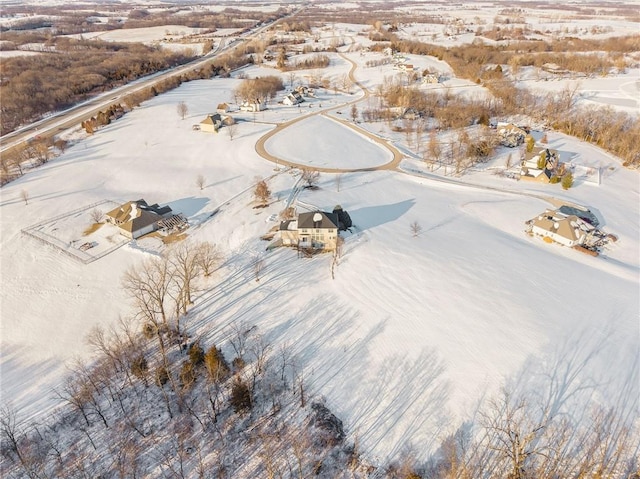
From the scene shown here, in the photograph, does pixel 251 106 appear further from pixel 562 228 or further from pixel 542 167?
pixel 562 228

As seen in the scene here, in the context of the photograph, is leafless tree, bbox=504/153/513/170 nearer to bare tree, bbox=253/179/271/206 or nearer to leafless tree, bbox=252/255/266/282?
bare tree, bbox=253/179/271/206

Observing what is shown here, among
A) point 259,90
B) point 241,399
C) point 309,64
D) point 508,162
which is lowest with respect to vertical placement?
point 241,399

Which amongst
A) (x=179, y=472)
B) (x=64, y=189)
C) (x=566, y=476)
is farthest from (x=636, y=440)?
(x=64, y=189)

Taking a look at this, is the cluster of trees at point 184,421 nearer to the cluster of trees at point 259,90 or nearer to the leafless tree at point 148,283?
the leafless tree at point 148,283

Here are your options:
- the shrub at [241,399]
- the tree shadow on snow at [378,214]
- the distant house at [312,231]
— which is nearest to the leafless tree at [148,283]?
the shrub at [241,399]

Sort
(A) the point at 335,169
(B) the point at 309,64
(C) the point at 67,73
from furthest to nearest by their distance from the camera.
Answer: (B) the point at 309,64
(C) the point at 67,73
(A) the point at 335,169

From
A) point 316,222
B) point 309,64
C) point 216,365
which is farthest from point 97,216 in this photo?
point 309,64
